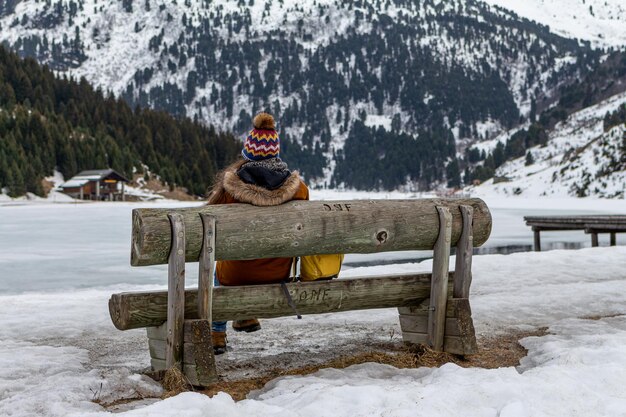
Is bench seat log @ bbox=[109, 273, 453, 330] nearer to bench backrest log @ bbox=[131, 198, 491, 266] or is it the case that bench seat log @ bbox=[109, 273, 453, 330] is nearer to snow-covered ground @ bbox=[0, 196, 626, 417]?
bench backrest log @ bbox=[131, 198, 491, 266]

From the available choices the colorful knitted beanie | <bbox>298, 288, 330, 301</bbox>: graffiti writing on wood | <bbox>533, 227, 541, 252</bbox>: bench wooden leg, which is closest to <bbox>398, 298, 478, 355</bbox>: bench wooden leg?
<bbox>298, 288, 330, 301</bbox>: graffiti writing on wood

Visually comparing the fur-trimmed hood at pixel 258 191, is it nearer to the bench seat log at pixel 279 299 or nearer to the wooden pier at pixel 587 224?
the bench seat log at pixel 279 299

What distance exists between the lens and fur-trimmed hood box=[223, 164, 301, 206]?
605 centimetres

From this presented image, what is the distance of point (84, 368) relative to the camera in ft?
21.0

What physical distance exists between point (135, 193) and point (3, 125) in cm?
2323

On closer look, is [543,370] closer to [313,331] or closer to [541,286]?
[313,331]

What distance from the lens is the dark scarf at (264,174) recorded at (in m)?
6.23

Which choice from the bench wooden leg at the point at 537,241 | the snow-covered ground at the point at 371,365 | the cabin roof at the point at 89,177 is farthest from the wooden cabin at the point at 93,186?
the snow-covered ground at the point at 371,365

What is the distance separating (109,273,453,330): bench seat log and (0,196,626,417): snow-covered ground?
Result: 58 cm

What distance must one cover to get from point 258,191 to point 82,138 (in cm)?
11841

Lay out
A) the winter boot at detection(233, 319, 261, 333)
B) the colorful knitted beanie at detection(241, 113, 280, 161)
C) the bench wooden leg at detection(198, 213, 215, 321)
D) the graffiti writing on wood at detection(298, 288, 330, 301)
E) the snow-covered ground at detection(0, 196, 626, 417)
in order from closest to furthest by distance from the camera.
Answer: the snow-covered ground at detection(0, 196, 626, 417), the bench wooden leg at detection(198, 213, 215, 321), the graffiti writing on wood at detection(298, 288, 330, 301), the colorful knitted beanie at detection(241, 113, 280, 161), the winter boot at detection(233, 319, 261, 333)

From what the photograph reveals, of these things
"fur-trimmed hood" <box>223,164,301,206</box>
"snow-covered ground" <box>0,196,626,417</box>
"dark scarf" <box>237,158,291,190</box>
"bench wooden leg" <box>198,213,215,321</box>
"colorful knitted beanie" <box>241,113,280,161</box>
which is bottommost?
"snow-covered ground" <box>0,196,626,417</box>

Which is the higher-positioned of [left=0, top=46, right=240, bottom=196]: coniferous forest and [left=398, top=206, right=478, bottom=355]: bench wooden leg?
[left=0, top=46, right=240, bottom=196]: coniferous forest

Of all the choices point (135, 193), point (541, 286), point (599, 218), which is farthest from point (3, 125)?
point (541, 286)
